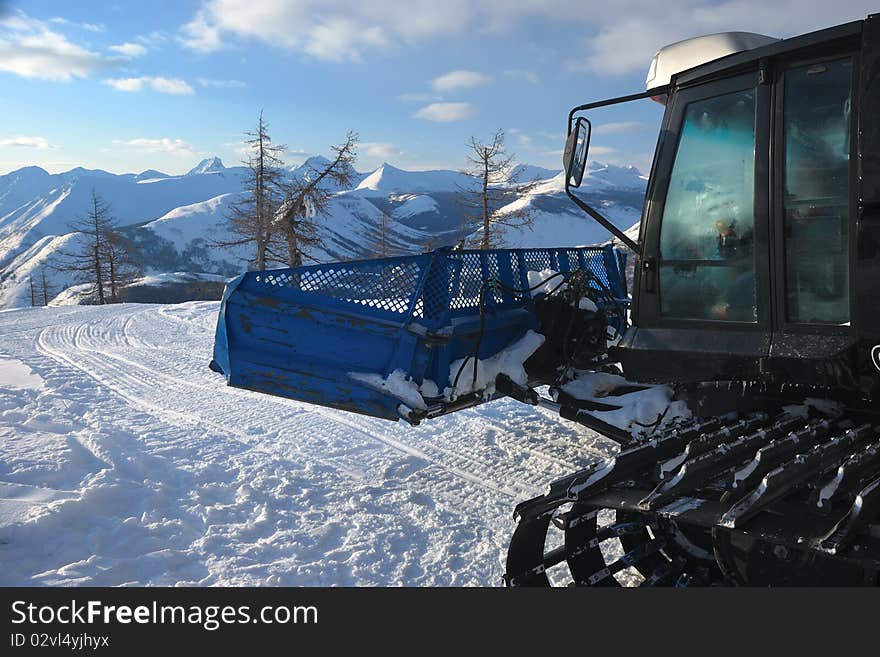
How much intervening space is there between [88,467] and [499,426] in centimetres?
385

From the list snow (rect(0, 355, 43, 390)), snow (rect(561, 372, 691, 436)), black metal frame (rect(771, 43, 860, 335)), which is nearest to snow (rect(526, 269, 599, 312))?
snow (rect(561, 372, 691, 436))

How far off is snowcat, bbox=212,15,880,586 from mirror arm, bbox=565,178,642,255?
3 centimetres

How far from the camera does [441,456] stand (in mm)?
5785

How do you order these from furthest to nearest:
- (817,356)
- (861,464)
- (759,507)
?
(817,356) < (861,464) < (759,507)

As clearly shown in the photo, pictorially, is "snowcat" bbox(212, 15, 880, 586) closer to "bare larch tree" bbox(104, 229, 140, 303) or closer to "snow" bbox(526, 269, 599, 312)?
"snow" bbox(526, 269, 599, 312)

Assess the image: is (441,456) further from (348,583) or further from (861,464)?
(861,464)

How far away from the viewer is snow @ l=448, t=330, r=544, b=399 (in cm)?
464

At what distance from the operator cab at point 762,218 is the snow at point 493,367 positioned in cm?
119

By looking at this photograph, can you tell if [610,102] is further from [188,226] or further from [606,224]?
[188,226]

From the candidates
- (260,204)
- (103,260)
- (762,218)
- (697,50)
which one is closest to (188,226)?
(103,260)

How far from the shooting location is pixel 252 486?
200 inches

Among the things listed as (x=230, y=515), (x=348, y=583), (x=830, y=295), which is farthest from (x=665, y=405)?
(x=230, y=515)

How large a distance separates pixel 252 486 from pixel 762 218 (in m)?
4.11

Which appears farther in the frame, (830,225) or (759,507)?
(830,225)
